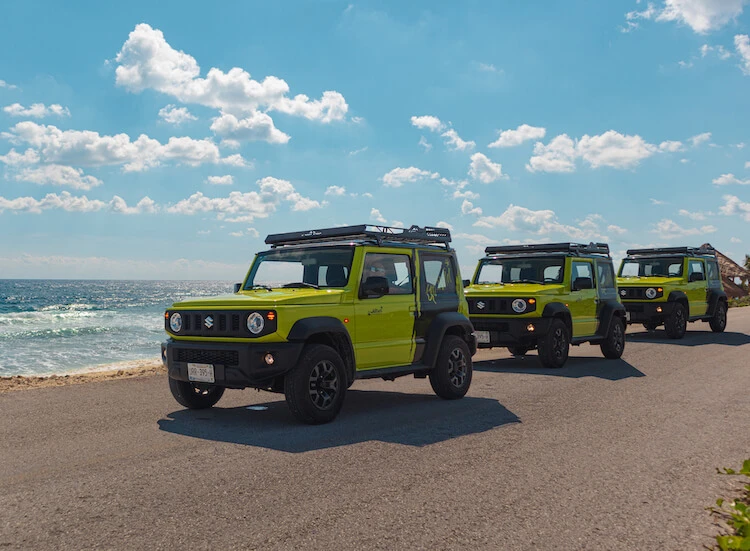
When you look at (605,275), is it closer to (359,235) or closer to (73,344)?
(359,235)

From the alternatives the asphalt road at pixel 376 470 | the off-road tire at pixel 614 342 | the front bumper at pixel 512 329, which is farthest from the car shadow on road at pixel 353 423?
the off-road tire at pixel 614 342

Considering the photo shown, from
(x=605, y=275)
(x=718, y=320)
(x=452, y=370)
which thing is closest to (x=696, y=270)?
(x=718, y=320)

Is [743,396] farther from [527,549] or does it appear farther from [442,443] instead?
[527,549]

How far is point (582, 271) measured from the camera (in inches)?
518

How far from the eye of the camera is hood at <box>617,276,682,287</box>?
696 inches

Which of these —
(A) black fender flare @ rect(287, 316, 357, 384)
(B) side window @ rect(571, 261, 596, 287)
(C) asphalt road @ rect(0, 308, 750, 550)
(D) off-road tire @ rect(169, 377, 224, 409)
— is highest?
(B) side window @ rect(571, 261, 596, 287)

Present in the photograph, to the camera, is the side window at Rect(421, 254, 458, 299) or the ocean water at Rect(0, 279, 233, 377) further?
the ocean water at Rect(0, 279, 233, 377)

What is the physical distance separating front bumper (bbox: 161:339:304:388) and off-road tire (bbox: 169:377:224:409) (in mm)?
781

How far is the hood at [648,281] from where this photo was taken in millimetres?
17688

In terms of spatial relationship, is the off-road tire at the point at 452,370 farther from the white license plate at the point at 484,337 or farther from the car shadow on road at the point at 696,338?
the car shadow on road at the point at 696,338

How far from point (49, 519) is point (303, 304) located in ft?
10.7

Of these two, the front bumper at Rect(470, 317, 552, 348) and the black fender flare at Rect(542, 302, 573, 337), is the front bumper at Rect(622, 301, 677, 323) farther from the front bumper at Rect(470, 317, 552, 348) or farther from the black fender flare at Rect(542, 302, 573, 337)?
the front bumper at Rect(470, 317, 552, 348)

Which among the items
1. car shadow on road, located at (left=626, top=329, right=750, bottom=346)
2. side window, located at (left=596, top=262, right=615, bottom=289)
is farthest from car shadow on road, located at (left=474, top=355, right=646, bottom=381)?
car shadow on road, located at (left=626, top=329, right=750, bottom=346)

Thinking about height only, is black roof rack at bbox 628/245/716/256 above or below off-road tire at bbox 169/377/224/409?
above
